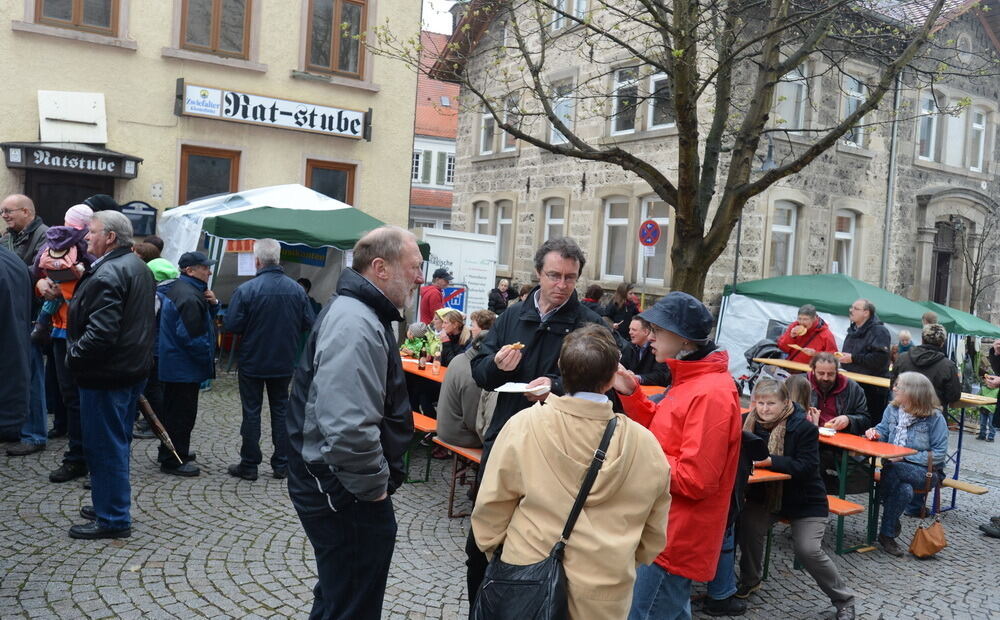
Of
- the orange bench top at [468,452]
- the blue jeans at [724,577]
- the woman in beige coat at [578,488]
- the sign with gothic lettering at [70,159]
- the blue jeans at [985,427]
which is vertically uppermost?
the sign with gothic lettering at [70,159]

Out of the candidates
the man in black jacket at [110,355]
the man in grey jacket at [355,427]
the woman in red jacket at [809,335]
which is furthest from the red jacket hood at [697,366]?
the woman in red jacket at [809,335]

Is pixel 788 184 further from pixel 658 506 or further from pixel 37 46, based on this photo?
pixel 658 506

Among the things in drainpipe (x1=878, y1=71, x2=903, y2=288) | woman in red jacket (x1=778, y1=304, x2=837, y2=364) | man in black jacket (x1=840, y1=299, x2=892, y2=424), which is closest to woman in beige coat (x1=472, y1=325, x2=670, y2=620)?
man in black jacket (x1=840, y1=299, x2=892, y2=424)

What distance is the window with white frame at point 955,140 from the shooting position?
19.7 m

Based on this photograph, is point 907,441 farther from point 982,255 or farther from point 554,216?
point 982,255

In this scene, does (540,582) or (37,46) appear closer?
(540,582)

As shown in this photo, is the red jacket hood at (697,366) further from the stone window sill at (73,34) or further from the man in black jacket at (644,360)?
the stone window sill at (73,34)

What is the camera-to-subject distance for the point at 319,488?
2.90 m

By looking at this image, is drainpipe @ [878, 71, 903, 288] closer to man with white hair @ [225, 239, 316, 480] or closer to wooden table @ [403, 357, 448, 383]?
wooden table @ [403, 357, 448, 383]

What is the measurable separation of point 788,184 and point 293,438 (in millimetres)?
15418

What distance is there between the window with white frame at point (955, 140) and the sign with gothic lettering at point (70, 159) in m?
18.0

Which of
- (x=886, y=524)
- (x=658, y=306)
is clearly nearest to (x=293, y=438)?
(x=658, y=306)

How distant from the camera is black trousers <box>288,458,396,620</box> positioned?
9.59 feet

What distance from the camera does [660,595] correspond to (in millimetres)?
3342
